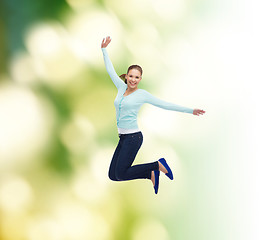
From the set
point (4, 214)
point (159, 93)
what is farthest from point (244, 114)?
point (4, 214)

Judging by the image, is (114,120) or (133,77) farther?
(114,120)

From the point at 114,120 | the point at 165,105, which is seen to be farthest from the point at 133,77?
the point at 114,120

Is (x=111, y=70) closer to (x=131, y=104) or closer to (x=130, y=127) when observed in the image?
(x=131, y=104)

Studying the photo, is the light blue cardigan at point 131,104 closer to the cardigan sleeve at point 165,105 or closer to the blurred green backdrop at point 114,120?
the cardigan sleeve at point 165,105

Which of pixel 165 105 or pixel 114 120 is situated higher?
pixel 165 105

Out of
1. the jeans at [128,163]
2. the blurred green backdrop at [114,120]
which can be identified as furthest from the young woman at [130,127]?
the blurred green backdrop at [114,120]

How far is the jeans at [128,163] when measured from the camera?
2.68m

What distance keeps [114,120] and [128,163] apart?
0.47 m

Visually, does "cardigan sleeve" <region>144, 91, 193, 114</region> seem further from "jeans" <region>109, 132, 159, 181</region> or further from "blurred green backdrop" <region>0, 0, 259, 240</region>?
"blurred green backdrop" <region>0, 0, 259, 240</region>

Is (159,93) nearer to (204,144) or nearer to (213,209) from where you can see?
(204,144)

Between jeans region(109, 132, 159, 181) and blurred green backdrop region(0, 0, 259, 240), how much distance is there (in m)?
0.33

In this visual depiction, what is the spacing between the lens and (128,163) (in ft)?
8.85

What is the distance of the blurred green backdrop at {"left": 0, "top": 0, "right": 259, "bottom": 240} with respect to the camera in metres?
2.98

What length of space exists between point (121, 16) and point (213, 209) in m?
1.75
